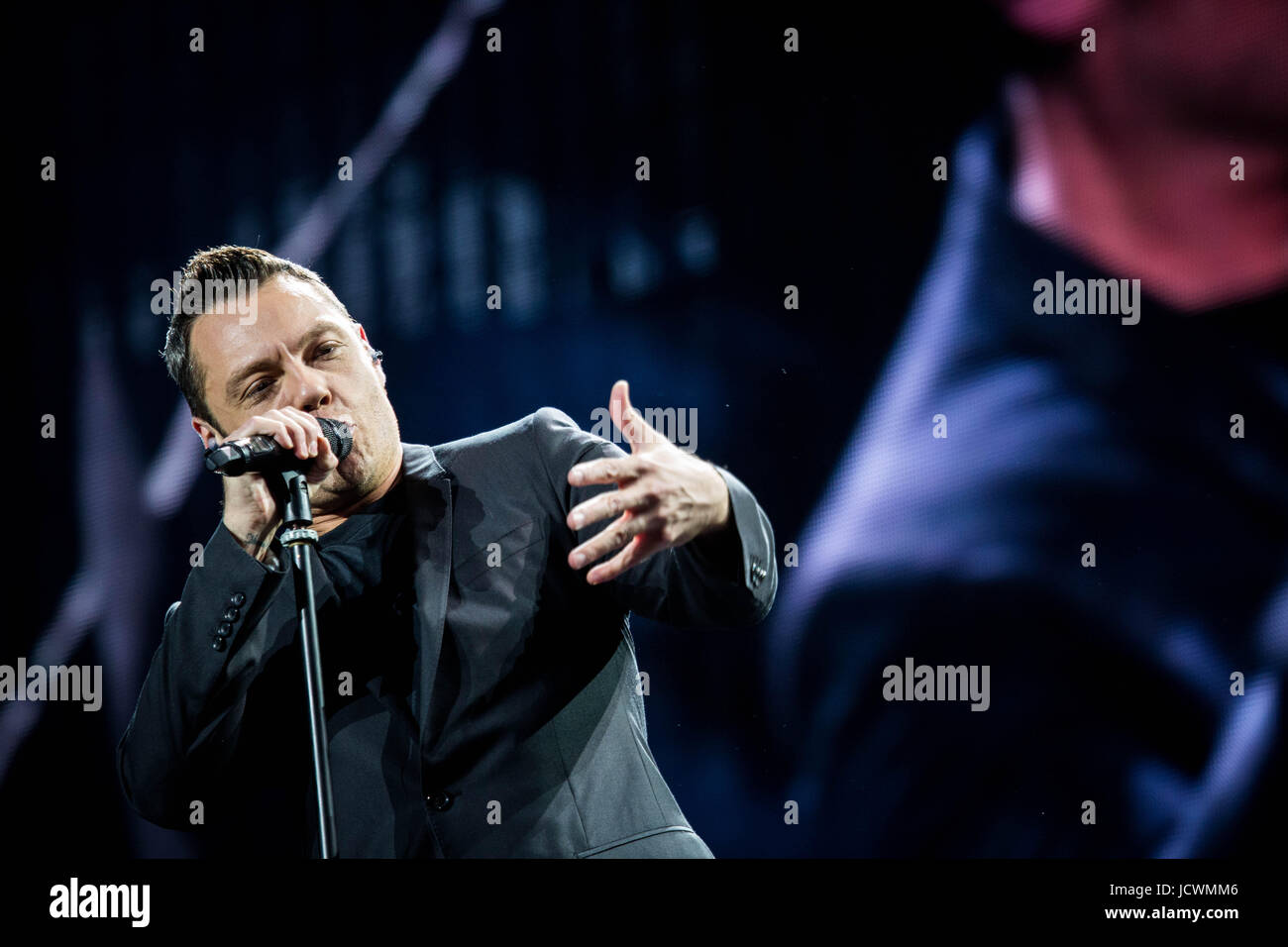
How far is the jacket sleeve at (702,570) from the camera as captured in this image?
1710mm

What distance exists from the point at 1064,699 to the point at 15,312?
293cm

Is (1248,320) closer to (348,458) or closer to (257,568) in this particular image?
(348,458)

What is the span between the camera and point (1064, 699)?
3.04 meters

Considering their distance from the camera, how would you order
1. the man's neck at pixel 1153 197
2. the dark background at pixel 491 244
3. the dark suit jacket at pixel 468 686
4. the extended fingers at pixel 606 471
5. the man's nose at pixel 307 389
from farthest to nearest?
the man's neck at pixel 1153 197
the dark background at pixel 491 244
the man's nose at pixel 307 389
the dark suit jacket at pixel 468 686
the extended fingers at pixel 606 471

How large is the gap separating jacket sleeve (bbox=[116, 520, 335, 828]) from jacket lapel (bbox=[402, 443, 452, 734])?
0.19m

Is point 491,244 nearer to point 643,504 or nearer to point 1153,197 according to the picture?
point 643,504

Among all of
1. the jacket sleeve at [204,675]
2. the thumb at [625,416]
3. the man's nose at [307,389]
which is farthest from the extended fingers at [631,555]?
the man's nose at [307,389]

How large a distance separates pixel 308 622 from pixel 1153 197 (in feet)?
8.79

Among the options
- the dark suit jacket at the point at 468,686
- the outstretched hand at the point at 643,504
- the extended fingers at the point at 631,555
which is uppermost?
the outstretched hand at the point at 643,504

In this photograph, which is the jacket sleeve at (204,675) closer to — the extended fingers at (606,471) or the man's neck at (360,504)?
A: the man's neck at (360,504)

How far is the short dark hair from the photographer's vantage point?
2.17 m

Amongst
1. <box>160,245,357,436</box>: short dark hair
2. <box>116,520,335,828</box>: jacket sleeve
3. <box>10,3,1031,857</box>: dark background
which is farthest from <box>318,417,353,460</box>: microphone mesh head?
<box>10,3,1031,857</box>: dark background
